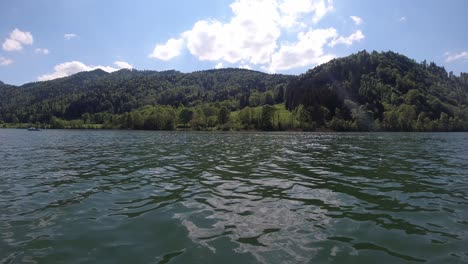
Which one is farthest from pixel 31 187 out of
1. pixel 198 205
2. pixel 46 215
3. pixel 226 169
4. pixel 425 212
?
pixel 425 212

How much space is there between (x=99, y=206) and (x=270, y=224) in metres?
8.29

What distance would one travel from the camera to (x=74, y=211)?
13.8 metres

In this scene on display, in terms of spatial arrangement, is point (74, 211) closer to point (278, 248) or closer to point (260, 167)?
point (278, 248)

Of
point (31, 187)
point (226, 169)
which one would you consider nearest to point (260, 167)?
point (226, 169)

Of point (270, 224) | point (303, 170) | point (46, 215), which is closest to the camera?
point (270, 224)

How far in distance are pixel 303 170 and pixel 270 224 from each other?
51.1 feet

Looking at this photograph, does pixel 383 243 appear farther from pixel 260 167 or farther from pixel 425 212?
pixel 260 167

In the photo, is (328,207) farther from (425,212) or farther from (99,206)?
(99,206)

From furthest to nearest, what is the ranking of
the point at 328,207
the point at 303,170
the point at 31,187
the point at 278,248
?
the point at 303,170
the point at 31,187
the point at 328,207
the point at 278,248

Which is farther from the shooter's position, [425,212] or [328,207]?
[328,207]

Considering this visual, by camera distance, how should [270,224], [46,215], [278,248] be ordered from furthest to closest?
1. [46,215]
2. [270,224]
3. [278,248]

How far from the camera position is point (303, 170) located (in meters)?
26.8

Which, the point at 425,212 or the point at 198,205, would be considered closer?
the point at 425,212

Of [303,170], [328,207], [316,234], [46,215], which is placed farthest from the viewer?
[303,170]
